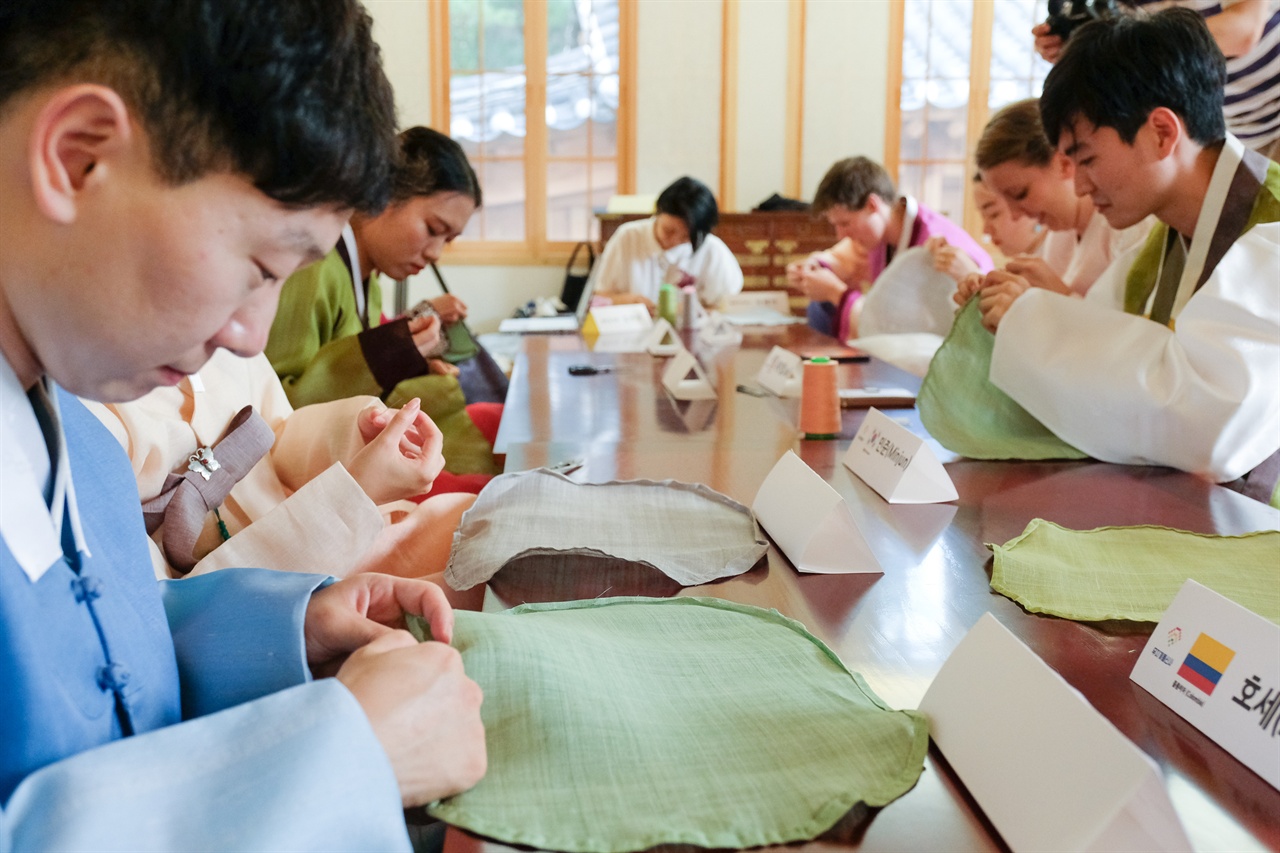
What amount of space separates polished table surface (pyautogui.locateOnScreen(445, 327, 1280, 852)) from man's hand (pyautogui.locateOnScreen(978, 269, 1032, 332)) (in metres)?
0.22

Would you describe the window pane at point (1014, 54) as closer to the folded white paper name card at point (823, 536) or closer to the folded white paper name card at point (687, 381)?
the folded white paper name card at point (687, 381)

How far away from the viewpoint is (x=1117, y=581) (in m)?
0.98

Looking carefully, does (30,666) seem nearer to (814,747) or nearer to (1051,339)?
(814,747)

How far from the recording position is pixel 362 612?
0.83m

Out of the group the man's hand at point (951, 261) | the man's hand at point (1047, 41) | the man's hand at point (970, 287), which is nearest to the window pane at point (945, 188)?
the man's hand at point (951, 261)

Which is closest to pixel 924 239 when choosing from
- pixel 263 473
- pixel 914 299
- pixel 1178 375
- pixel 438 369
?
pixel 914 299

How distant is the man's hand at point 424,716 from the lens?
616mm

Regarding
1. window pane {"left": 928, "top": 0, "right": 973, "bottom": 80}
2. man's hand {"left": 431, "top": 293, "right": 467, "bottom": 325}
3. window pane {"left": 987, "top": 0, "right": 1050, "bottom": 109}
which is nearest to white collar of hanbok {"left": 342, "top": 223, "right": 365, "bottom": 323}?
man's hand {"left": 431, "top": 293, "right": 467, "bottom": 325}

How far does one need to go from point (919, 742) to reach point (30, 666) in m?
0.52

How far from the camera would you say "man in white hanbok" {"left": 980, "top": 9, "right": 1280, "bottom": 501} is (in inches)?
55.7

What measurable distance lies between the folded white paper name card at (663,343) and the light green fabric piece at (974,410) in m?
1.22

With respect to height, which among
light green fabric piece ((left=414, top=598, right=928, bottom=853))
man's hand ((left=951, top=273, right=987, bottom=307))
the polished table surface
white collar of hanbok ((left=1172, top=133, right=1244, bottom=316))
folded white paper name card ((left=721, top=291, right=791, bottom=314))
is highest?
white collar of hanbok ((left=1172, top=133, right=1244, bottom=316))

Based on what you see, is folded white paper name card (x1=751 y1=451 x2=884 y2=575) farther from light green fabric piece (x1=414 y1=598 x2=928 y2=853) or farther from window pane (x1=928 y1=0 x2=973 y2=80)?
window pane (x1=928 y1=0 x2=973 y2=80)

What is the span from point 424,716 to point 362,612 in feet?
0.72
